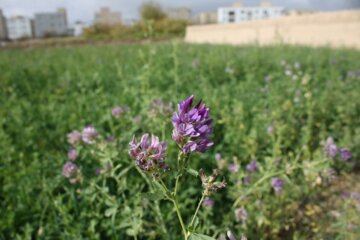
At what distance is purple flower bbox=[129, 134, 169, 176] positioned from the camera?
781mm

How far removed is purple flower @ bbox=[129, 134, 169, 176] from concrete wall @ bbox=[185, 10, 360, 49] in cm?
842

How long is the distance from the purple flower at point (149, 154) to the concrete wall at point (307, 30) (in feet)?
27.6

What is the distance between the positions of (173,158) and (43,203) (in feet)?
2.91

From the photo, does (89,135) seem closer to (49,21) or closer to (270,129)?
(270,129)

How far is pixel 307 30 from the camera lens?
1345cm

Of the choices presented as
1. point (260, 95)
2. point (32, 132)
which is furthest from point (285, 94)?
point (32, 132)

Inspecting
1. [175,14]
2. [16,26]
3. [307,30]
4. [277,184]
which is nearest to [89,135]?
[277,184]

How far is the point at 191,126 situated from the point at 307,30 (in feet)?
47.5

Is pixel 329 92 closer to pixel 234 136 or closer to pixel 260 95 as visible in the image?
pixel 260 95

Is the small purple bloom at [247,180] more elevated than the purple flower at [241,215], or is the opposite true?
the small purple bloom at [247,180]

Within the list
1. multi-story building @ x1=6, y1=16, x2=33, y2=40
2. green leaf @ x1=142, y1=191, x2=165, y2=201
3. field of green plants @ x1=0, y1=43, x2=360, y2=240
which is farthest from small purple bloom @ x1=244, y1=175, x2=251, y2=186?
multi-story building @ x1=6, y1=16, x2=33, y2=40

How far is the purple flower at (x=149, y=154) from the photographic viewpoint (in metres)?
0.78

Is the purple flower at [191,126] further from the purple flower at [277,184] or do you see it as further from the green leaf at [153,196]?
the purple flower at [277,184]

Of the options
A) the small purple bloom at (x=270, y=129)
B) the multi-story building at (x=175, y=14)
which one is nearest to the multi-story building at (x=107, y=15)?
the multi-story building at (x=175, y=14)
